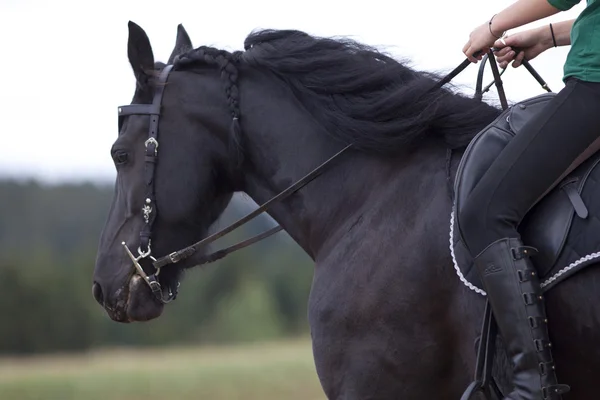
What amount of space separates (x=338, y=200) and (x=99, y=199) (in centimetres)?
6403

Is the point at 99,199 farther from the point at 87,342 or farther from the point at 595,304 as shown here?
the point at 595,304

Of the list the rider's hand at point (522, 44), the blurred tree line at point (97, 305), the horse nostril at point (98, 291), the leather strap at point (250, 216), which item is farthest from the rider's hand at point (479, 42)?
the blurred tree line at point (97, 305)

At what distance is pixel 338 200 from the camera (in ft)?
16.1

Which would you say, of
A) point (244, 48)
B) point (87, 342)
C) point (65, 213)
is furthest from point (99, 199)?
point (244, 48)

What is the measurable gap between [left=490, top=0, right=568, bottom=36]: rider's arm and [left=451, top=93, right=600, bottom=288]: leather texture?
0.39m

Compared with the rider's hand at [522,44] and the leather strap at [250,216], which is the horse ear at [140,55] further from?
the rider's hand at [522,44]

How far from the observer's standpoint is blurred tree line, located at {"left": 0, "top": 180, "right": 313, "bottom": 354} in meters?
48.5

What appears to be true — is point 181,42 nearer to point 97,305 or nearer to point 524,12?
point 524,12

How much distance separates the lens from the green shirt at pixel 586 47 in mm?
3920

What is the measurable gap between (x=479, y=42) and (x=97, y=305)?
45.4m

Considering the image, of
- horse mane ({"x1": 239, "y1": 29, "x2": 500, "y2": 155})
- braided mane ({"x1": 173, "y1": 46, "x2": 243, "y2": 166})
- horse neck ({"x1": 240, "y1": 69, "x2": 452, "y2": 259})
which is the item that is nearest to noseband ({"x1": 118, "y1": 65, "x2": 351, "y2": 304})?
horse neck ({"x1": 240, "y1": 69, "x2": 452, "y2": 259})

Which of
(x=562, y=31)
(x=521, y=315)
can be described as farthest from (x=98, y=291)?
(x=562, y=31)

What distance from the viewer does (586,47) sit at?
396 cm

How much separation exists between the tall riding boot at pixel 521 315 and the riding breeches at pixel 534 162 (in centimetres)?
9
